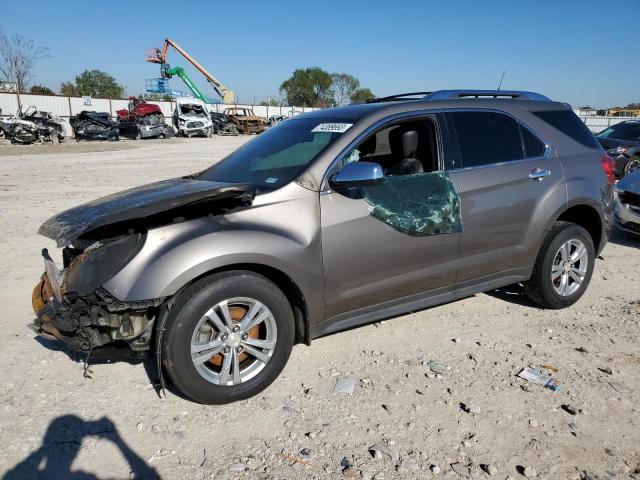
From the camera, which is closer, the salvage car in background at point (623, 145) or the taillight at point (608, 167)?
the taillight at point (608, 167)

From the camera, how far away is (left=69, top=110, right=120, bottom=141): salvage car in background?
89.1 feet

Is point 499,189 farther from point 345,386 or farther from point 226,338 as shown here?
point 226,338

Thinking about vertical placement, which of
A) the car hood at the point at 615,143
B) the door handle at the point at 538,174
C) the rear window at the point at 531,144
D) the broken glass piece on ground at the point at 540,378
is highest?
the car hood at the point at 615,143

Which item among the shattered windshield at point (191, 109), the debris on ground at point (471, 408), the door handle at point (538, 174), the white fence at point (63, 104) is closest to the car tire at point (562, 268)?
the door handle at point (538, 174)

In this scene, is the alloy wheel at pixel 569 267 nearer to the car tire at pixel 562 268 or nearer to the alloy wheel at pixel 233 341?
the car tire at pixel 562 268

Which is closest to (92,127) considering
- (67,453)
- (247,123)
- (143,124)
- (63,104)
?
(143,124)

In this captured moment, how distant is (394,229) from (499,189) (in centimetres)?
110

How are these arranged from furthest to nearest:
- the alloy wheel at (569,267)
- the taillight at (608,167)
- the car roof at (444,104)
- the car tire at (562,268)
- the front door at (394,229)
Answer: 1. the taillight at (608,167)
2. the alloy wheel at (569,267)
3. the car tire at (562,268)
4. the car roof at (444,104)
5. the front door at (394,229)

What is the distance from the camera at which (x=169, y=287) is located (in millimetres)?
2750

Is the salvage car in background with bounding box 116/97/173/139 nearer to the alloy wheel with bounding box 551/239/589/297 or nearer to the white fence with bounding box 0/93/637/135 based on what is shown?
the white fence with bounding box 0/93/637/135

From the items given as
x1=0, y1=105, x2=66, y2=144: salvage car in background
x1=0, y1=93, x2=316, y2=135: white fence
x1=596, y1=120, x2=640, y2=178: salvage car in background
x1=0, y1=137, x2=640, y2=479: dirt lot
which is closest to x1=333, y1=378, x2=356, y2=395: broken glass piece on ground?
x1=0, y1=137, x2=640, y2=479: dirt lot

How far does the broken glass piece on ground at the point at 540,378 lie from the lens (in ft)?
10.7

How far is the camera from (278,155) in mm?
3791

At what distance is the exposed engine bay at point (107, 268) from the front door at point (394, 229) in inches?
28.6
